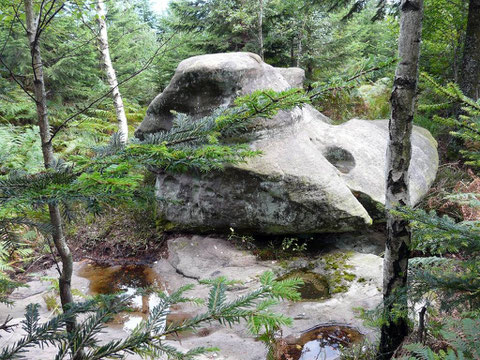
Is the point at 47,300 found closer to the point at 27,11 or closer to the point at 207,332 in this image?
the point at 207,332

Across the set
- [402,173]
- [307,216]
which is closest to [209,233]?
[307,216]

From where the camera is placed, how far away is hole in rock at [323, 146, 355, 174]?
6411mm

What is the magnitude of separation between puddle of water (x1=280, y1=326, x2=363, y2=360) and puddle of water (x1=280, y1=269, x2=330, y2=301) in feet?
2.30

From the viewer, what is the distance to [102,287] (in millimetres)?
5520

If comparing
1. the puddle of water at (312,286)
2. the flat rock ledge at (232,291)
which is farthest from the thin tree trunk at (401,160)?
the puddle of water at (312,286)

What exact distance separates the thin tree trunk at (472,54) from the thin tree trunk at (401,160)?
610 centimetres

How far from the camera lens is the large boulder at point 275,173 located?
18.2ft

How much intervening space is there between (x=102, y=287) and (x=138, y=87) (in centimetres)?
913

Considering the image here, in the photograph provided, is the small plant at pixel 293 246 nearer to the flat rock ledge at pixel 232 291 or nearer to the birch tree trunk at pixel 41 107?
the flat rock ledge at pixel 232 291

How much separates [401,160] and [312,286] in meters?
3.07

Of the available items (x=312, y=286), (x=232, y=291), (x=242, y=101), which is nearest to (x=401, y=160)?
(x=242, y=101)

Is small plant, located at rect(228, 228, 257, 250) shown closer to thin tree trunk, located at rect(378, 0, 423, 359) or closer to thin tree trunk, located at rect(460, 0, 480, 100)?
thin tree trunk, located at rect(378, 0, 423, 359)

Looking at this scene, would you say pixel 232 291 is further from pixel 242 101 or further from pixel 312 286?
pixel 242 101

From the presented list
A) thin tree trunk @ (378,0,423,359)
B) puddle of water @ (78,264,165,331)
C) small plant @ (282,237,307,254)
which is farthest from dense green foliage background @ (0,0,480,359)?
small plant @ (282,237,307,254)
